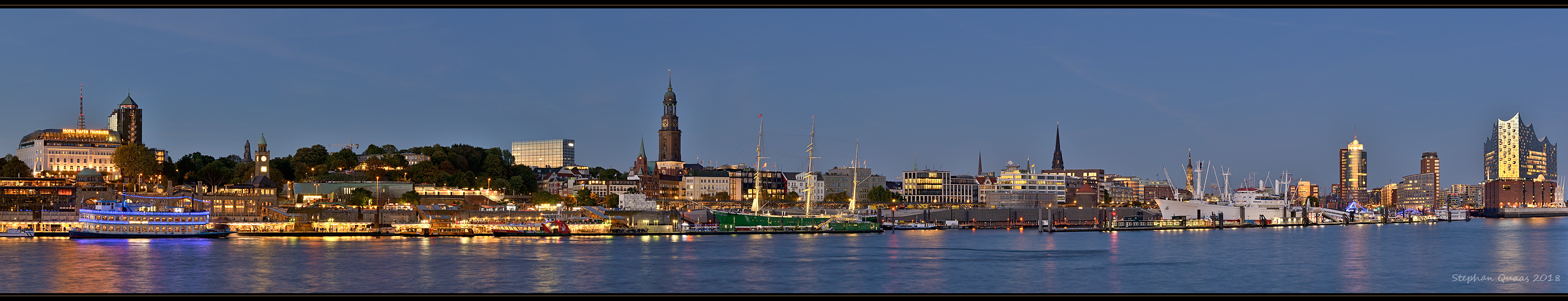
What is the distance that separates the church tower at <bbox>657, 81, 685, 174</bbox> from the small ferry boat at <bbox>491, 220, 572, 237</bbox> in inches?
3611

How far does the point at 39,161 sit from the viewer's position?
136 meters

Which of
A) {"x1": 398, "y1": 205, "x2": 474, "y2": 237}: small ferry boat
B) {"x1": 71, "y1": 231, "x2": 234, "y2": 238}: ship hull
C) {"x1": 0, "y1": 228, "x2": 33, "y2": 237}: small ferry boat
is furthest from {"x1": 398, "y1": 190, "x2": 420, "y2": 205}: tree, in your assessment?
{"x1": 0, "y1": 228, "x2": 33, "y2": 237}: small ferry boat

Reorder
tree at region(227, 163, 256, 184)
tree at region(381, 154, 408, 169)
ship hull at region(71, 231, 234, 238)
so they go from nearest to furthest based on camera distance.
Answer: ship hull at region(71, 231, 234, 238), tree at region(227, 163, 256, 184), tree at region(381, 154, 408, 169)

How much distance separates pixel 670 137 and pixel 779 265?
133378 mm

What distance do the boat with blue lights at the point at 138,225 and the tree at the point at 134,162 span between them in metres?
42.5

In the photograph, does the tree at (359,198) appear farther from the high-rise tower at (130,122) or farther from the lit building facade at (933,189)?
the lit building facade at (933,189)

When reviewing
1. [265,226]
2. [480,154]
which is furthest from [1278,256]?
[480,154]

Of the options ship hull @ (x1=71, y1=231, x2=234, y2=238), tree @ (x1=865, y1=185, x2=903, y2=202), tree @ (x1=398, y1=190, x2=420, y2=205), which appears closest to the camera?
ship hull @ (x1=71, y1=231, x2=234, y2=238)

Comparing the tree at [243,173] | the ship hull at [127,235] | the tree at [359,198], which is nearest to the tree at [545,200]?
the tree at [359,198]

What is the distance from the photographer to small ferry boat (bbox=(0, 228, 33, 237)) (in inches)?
3297

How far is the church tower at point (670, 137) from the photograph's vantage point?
18788cm

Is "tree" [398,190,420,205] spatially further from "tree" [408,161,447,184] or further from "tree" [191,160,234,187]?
"tree" [191,160,234,187]
